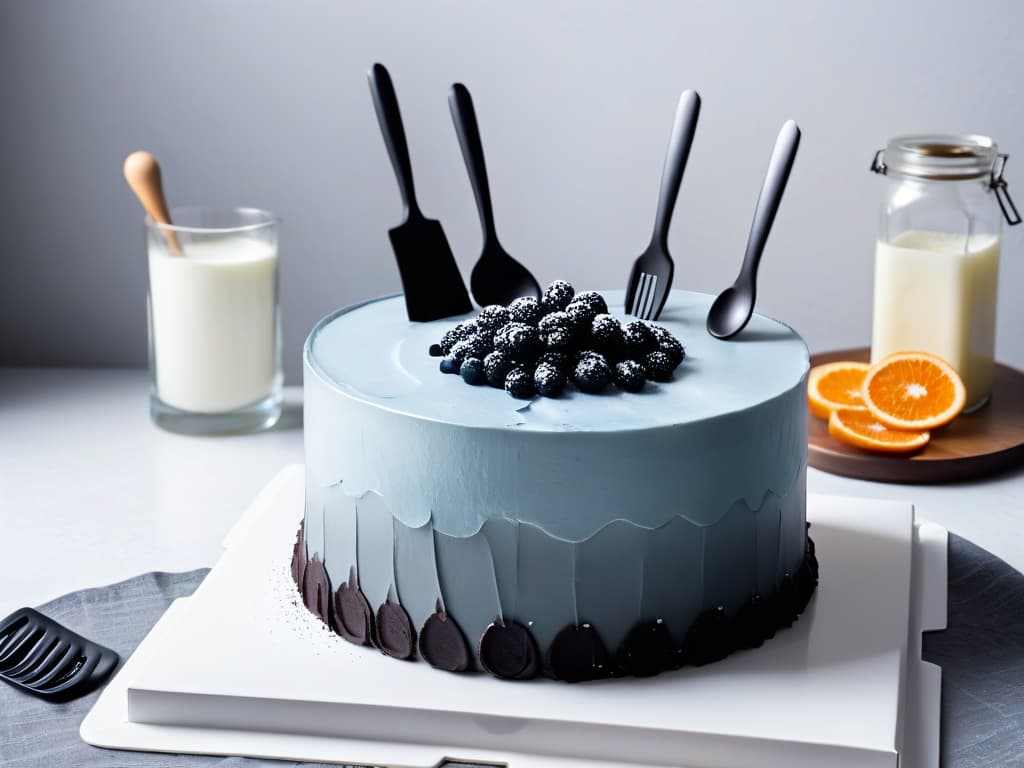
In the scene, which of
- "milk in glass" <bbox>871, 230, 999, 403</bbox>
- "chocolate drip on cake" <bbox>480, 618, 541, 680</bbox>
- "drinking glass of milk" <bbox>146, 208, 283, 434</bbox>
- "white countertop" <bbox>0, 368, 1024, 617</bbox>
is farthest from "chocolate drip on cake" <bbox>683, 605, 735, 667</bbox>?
"drinking glass of milk" <bbox>146, 208, 283, 434</bbox>

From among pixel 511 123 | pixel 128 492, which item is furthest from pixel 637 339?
pixel 511 123

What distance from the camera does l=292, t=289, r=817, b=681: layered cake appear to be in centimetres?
106

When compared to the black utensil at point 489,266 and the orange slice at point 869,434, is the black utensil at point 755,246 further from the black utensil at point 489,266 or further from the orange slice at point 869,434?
the orange slice at point 869,434

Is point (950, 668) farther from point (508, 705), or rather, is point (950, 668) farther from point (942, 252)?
point (942, 252)

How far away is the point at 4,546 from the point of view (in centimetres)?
143

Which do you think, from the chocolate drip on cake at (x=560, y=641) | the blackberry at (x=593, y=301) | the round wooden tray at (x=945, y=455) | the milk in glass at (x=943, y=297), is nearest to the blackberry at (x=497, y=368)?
the blackberry at (x=593, y=301)

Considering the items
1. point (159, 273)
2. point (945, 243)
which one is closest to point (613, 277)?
point (945, 243)

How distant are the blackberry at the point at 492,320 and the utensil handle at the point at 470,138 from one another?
181mm

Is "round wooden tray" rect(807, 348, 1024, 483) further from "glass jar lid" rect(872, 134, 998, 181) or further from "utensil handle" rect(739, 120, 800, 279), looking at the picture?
"utensil handle" rect(739, 120, 800, 279)

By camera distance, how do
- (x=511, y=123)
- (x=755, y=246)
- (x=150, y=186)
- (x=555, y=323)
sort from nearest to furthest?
1. (x=555, y=323)
2. (x=755, y=246)
3. (x=150, y=186)
4. (x=511, y=123)

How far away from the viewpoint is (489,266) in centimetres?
142

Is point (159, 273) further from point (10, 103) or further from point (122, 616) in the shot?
point (122, 616)

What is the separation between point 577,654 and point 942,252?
0.87m

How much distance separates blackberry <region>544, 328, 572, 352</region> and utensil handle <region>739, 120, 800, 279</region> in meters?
0.23
